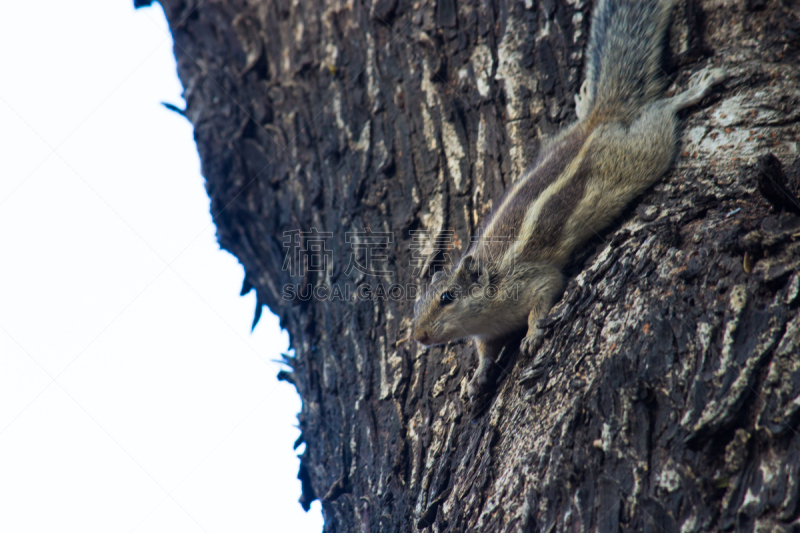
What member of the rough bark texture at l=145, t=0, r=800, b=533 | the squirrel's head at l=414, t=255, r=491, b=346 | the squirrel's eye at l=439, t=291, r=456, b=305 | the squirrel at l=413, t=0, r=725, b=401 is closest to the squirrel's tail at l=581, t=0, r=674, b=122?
the squirrel at l=413, t=0, r=725, b=401

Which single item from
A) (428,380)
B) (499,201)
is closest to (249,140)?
(499,201)

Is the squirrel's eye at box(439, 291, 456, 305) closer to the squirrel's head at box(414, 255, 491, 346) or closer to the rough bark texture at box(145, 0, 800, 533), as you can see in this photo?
the squirrel's head at box(414, 255, 491, 346)

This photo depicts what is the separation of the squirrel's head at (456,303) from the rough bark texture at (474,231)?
0.48 feet

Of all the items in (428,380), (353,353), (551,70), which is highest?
(551,70)

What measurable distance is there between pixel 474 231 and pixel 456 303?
53 cm

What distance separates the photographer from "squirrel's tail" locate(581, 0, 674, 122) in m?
3.13

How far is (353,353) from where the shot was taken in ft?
12.0

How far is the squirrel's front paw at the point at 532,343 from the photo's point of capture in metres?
2.55

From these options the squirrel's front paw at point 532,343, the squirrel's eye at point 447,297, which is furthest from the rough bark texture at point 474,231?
the squirrel's eye at point 447,297

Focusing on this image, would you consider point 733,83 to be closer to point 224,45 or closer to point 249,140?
point 249,140

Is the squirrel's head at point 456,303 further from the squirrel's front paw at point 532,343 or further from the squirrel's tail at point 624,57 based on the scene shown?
the squirrel's tail at point 624,57

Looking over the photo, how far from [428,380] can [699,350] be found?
163 centimetres

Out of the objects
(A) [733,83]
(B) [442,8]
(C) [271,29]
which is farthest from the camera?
(C) [271,29]

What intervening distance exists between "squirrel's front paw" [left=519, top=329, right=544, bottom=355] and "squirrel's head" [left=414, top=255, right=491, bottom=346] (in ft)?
2.65
